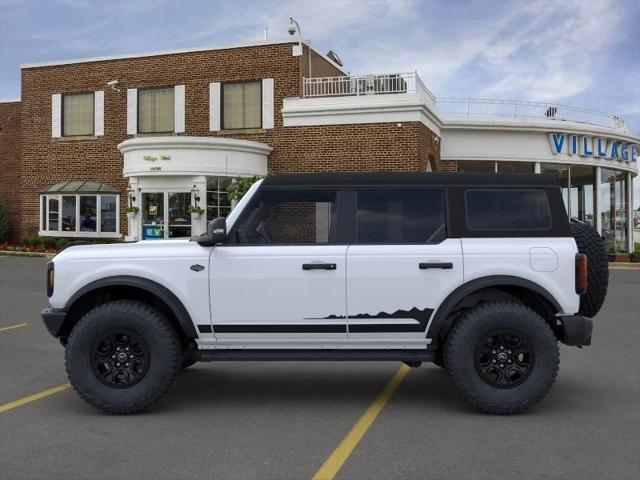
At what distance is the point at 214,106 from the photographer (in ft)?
83.2

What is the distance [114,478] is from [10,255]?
996 inches

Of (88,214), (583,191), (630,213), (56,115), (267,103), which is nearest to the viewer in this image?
(267,103)

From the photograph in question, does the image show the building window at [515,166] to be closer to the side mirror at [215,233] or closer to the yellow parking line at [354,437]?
the yellow parking line at [354,437]

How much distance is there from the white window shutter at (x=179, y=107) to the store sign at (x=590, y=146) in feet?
47.7

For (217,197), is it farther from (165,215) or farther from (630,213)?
(630,213)

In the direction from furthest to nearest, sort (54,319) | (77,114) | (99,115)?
1. (77,114)
2. (99,115)
3. (54,319)

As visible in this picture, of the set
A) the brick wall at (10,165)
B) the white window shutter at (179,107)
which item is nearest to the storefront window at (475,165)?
the white window shutter at (179,107)

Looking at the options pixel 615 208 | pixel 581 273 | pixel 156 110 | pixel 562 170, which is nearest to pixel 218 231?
pixel 581 273

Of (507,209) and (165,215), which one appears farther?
(165,215)

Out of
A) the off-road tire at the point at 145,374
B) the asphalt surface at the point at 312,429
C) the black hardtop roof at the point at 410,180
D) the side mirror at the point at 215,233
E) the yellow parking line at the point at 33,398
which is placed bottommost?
the asphalt surface at the point at 312,429

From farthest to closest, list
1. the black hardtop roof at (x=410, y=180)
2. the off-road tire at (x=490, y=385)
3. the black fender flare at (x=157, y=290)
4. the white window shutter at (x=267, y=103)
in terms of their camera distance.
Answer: the white window shutter at (x=267, y=103)
the black hardtop roof at (x=410, y=180)
the black fender flare at (x=157, y=290)
the off-road tire at (x=490, y=385)

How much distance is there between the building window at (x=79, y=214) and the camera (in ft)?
86.4

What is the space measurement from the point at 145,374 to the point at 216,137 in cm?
1923

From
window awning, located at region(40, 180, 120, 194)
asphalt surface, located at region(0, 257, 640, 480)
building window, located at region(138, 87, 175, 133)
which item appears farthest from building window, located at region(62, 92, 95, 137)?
asphalt surface, located at region(0, 257, 640, 480)
